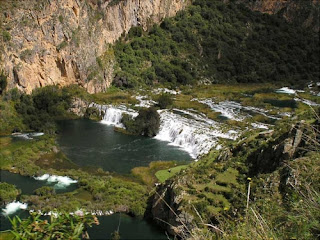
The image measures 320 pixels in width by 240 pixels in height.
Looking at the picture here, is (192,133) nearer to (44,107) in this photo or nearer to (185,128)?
(185,128)

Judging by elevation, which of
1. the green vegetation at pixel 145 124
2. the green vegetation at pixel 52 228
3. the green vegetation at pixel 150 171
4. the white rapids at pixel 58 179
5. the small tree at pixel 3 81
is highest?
the green vegetation at pixel 52 228

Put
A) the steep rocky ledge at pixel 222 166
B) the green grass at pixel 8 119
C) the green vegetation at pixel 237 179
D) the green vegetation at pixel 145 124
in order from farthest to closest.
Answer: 1. the green vegetation at pixel 145 124
2. the green grass at pixel 8 119
3. the steep rocky ledge at pixel 222 166
4. the green vegetation at pixel 237 179

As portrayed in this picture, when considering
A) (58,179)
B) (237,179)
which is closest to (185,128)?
(58,179)

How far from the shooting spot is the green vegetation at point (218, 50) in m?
76.4

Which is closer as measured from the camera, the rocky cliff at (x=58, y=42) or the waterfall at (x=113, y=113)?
the waterfall at (x=113, y=113)

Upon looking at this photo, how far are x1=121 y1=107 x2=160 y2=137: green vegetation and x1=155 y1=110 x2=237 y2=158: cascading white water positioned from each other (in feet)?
2.92

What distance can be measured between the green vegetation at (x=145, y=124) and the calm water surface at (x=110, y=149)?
1014mm

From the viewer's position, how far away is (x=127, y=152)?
125 feet

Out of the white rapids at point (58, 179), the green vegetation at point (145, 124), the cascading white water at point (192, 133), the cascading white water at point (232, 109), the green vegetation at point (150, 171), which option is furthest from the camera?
the cascading white water at point (232, 109)

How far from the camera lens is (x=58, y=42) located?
2238 inches

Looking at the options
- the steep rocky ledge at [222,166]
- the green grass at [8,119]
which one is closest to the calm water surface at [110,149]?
the green grass at [8,119]

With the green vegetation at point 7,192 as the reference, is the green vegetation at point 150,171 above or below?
below

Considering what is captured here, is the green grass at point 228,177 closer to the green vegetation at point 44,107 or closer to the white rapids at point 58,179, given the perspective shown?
the white rapids at point 58,179

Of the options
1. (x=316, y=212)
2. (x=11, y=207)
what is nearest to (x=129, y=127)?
(x=11, y=207)
